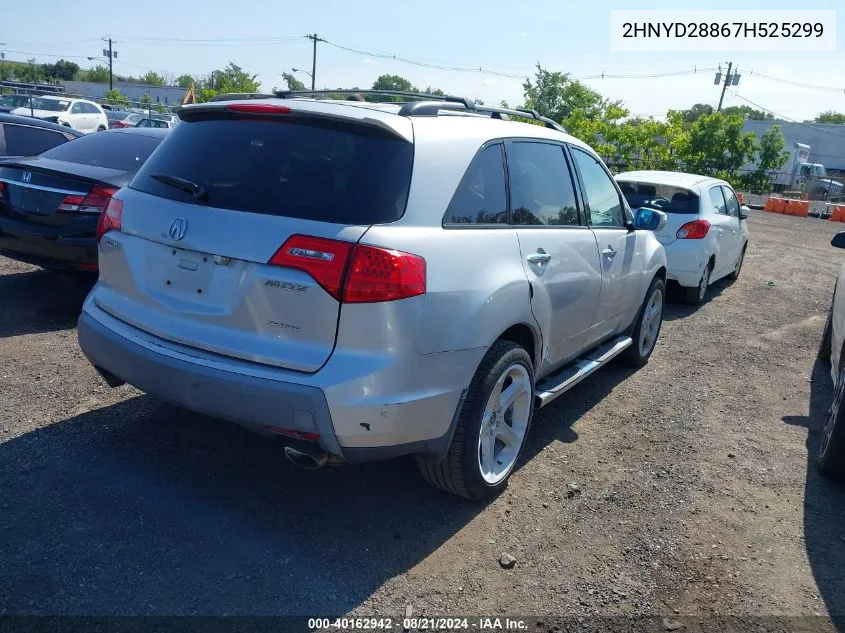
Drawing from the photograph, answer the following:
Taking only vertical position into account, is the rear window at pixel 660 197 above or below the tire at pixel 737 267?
above

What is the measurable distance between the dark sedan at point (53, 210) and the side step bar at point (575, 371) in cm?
380

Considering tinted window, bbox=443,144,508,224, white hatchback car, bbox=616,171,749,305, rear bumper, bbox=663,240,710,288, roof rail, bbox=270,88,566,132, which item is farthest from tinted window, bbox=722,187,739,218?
tinted window, bbox=443,144,508,224

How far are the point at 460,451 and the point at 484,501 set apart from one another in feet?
1.71

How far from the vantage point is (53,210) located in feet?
18.7

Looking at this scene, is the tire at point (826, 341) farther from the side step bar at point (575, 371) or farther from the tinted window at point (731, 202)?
the tinted window at point (731, 202)

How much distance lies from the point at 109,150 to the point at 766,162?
1513 inches

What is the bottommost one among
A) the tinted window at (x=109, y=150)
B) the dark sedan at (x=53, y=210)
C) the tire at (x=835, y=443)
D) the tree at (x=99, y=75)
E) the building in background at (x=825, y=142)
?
the tire at (x=835, y=443)

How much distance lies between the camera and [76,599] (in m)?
2.67

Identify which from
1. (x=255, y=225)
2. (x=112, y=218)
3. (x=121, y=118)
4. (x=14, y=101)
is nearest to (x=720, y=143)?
(x=121, y=118)

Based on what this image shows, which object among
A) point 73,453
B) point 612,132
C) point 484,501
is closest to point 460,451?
point 484,501

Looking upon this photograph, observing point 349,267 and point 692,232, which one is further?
point 692,232

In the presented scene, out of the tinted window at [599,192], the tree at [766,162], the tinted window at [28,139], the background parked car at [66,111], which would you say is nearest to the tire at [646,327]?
the tinted window at [599,192]

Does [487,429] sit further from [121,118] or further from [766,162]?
[766,162]

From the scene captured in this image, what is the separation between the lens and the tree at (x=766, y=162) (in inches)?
1473
